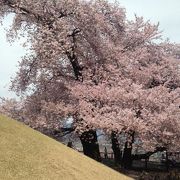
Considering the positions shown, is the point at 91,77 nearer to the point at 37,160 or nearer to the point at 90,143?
the point at 90,143

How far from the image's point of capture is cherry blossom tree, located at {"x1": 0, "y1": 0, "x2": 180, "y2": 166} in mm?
30672

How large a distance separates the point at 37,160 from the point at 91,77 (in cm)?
1952

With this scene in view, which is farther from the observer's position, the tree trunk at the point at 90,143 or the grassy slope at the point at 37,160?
the tree trunk at the point at 90,143

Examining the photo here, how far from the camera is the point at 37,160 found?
14.3 meters

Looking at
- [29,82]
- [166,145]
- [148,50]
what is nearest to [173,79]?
[148,50]

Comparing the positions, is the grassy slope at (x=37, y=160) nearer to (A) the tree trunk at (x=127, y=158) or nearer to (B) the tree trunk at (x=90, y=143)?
(B) the tree trunk at (x=90, y=143)

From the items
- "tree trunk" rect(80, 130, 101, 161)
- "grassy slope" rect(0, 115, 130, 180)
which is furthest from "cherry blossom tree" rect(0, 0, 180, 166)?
"grassy slope" rect(0, 115, 130, 180)

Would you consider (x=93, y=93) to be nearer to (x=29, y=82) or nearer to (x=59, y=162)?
(x=29, y=82)

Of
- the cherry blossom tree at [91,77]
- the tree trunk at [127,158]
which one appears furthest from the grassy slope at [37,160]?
the tree trunk at [127,158]

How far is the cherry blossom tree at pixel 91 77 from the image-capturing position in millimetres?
30672

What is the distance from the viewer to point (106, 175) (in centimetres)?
1647

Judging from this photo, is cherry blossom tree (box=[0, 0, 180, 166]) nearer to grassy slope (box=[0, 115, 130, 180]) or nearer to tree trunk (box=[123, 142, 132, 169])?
tree trunk (box=[123, 142, 132, 169])

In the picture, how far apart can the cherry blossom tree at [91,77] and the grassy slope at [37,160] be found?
→ 12.8 metres

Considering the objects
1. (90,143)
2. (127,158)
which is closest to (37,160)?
(90,143)
